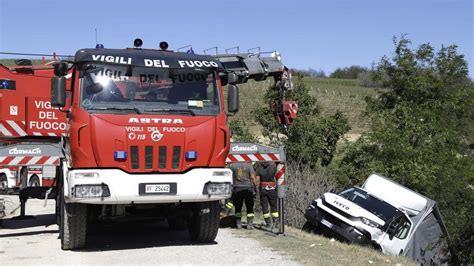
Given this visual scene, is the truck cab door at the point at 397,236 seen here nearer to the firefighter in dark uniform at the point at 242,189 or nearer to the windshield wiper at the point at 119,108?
the firefighter in dark uniform at the point at 242,189

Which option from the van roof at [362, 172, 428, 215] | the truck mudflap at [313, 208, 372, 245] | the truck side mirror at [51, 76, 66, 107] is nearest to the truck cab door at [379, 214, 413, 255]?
the truck mudflap at [313, 208, 372, 245]

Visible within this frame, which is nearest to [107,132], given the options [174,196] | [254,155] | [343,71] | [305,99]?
[174,196]

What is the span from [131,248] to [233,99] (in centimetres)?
288

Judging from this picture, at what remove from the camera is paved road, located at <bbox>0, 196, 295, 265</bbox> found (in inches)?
316

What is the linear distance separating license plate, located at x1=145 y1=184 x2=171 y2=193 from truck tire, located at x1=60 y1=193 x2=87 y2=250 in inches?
46.0

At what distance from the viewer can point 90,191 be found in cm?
777

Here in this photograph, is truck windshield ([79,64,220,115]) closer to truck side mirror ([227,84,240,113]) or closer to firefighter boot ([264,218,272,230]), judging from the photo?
truck side mirror ([227,84,240,113])

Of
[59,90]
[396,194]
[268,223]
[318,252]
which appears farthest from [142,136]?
[396,194]

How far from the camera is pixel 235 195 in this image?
11742 millimetres

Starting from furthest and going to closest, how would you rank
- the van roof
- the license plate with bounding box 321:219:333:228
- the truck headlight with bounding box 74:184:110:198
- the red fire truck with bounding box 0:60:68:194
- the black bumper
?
the van roof
the license plate with bounding box 321:219:333:228
the black bumper
the red fire truck with bounding box 0:60:68:194
the truck headlight with bounding box 74:184:110:198

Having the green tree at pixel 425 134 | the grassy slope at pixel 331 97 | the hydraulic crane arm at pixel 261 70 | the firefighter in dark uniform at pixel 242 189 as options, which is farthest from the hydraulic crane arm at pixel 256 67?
the grassy slope at pixel 331 97

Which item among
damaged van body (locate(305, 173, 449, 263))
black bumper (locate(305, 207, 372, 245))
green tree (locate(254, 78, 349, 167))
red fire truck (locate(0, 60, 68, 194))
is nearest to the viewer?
red fire truck (locate(0, 60, 68, 194))

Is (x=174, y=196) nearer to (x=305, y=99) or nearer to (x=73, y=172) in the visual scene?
(x=73, y=172)

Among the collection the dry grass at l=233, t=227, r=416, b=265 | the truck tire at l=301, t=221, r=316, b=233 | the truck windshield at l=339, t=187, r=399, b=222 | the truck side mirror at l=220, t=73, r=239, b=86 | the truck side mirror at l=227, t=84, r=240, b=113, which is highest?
the truck side mirror at l=220, t=73, r=239, b=86
